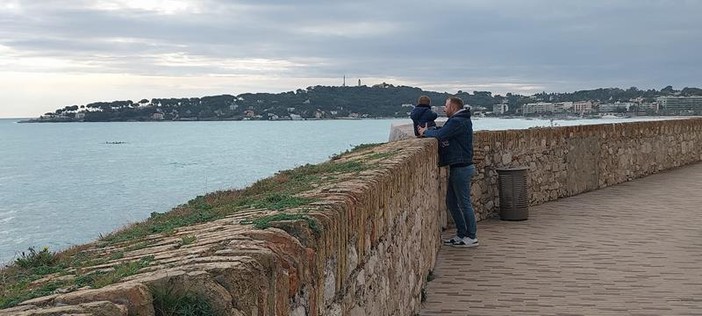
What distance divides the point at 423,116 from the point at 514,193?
188 centimetres

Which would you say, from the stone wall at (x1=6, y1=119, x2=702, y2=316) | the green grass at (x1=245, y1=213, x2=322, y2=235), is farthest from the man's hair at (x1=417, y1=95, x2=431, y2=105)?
the green grass at (x1=245, y1=213, x2=322, y2=235)

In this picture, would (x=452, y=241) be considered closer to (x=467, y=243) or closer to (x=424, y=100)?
(x=467, y=243)

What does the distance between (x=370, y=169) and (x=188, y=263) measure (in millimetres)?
2842

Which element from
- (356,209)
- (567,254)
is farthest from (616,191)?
(356,209)

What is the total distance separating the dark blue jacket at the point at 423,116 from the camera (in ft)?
37.8

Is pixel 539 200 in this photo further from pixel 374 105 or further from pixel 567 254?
pixel 374 105

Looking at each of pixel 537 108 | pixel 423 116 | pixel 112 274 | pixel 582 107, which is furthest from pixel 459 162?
pixel 582 107

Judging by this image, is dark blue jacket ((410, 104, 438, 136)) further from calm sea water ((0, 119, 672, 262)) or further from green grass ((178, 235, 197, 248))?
green grass ((178, 235, 197, 248))

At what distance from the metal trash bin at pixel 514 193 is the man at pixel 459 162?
2.08m

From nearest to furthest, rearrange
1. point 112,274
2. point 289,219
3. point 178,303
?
point 178,303, point 112,274, point 289,219

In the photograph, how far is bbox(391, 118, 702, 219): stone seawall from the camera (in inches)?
494

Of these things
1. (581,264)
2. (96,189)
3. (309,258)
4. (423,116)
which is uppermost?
(423,116)

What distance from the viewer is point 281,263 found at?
253 centimetres

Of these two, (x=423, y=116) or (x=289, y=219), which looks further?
(x=423, y=116)
